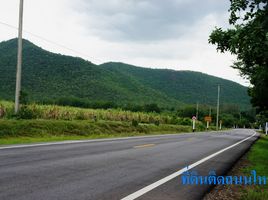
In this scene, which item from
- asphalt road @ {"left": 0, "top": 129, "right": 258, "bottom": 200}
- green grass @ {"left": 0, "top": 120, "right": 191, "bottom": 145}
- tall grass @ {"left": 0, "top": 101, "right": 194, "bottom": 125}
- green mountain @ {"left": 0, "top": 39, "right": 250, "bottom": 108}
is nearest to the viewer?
asphalt road @ {"left": 0, "top": 129, "right": 258, "bottom": 200}

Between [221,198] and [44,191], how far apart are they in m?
3.18

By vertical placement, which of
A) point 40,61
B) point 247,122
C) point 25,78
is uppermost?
point 40,61

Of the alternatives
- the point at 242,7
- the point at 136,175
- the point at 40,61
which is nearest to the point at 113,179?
the point at 136,175

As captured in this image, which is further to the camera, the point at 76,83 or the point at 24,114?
the point at 76,83

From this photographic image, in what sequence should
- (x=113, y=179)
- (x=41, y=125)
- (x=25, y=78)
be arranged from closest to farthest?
(x=113, y=179) < (x=41, y=125) < (x=25, y=78)

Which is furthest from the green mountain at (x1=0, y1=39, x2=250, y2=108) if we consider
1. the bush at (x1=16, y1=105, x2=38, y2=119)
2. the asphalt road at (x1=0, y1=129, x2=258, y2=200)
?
the asphalt road at (x1=0, y1=129, x2=258, y2=200)

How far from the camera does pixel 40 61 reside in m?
83.5

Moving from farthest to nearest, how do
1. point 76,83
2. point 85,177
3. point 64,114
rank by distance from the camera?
point 76,83 → point 64,114 → point 85,177

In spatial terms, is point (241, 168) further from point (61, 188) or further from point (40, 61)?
point (40, 61)

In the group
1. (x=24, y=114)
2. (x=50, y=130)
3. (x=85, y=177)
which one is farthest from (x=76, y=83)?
(x=85, y=177)

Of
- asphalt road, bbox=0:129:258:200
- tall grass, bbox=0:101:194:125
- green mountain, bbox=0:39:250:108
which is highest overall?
green mountain, bbox=0:39:250:108

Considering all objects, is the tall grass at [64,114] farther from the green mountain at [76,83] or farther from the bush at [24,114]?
the green mountain at [76,83]

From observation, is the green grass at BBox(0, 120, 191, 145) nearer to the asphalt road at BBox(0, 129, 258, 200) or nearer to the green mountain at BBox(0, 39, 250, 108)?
the asphalt road at BBox(0, 129, 258, 200)

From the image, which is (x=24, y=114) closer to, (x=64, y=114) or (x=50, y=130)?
(x=50, y=130)
